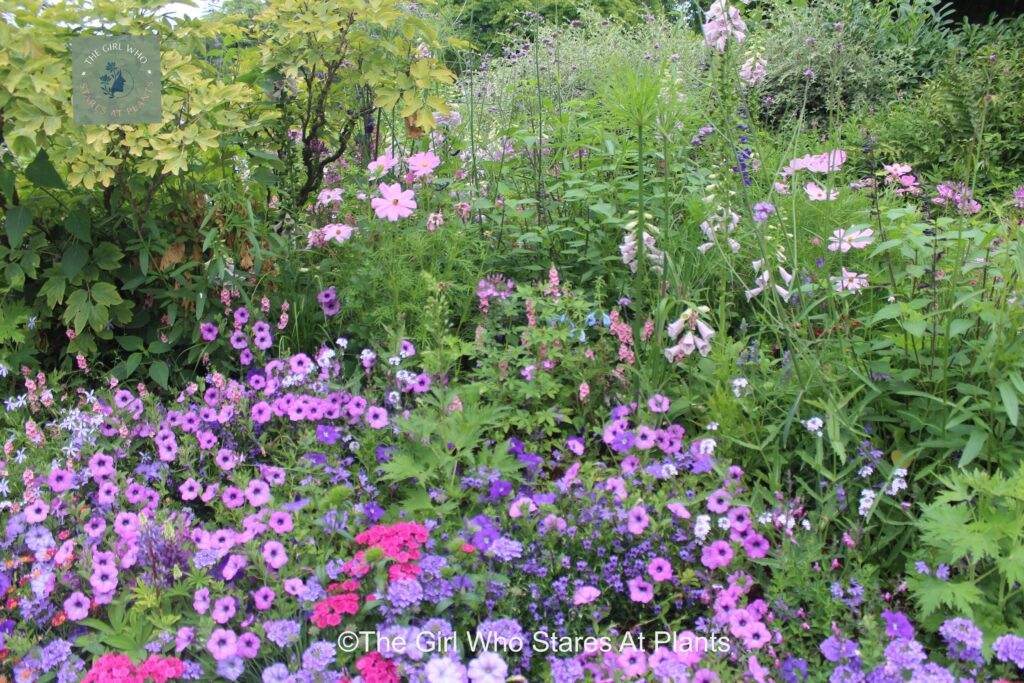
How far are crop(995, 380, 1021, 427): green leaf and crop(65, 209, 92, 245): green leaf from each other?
2.97 metres

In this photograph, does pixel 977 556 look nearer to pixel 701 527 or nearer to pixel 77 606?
pixel 701 527

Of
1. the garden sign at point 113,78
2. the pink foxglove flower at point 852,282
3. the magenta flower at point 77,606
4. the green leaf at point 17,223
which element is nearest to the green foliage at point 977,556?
the pink foxglove flower at point 852,282

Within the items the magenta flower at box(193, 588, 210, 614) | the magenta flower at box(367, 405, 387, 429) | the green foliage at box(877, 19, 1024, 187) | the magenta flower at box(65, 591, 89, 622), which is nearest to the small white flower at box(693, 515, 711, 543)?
the magenta flower at box(367, 405, 387, 429)

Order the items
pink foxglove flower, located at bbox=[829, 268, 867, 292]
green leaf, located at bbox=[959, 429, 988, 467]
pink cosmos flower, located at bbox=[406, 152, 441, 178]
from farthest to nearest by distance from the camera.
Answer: pink cosmos flower, located at bbox=[406, 152, 441, 178] → pink foxglove flower, located at bbox=[829, 268, 867, 292] → green leaf, located at bbox=[959, 429, 988, 467]

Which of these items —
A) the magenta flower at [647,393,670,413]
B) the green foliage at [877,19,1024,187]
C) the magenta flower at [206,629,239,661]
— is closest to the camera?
the magenta flower at [206,629,239,661]

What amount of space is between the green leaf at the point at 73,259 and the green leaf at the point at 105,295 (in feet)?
0.27

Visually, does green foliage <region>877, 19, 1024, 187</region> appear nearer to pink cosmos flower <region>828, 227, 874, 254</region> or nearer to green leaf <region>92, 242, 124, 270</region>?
pink cosmos flower <region>828, 227, 874, 254</region>

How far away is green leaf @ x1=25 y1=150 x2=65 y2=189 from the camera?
8.94 ft

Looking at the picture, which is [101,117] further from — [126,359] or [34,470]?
[34,470]

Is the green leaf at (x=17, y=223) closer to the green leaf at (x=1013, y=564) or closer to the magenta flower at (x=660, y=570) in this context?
the magenta flower at (x=660, y=570)

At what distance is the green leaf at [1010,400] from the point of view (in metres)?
1.87

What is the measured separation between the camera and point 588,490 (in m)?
2.08

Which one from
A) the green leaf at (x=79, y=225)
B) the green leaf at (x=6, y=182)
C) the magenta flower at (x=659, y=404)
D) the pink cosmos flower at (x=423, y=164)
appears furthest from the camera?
the pink cosmos flower at (x=423, y=164)

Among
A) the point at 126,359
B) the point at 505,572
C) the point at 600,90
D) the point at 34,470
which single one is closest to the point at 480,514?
the point at 505,572
